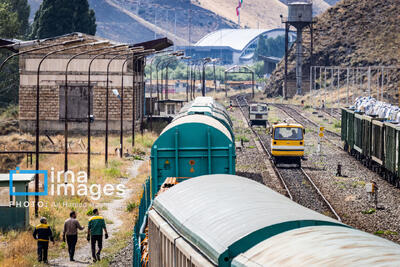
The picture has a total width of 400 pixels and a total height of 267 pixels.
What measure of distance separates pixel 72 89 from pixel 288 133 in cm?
2406

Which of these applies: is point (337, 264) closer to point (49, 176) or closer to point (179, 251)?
point (179, 251)

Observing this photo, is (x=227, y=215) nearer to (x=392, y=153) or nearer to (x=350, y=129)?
(x=392, y=153)

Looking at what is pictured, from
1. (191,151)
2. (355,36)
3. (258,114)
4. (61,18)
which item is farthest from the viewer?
(355,36)

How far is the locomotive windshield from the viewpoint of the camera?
113ft

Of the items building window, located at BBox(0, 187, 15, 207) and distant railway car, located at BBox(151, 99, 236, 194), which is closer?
A: building window, located at BBox(0, 187, 15, 207)

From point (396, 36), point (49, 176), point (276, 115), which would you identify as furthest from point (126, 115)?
point (396, 36)

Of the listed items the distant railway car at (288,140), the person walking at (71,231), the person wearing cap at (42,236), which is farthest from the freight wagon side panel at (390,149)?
the person wearing cap at (42,236)

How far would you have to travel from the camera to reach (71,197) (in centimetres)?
2703

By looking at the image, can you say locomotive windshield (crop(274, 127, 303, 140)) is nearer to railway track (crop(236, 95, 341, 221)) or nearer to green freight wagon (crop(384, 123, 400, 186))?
railway track (crop(236, 95, 341, 221))

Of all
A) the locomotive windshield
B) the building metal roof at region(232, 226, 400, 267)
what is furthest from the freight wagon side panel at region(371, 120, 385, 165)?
the building metal roof at region(232, 226, 400, 267)

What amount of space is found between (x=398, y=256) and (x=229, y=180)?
5311 millimetres

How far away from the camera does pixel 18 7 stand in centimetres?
9894

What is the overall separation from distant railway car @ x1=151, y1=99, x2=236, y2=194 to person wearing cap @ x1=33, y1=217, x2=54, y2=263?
3808 mm

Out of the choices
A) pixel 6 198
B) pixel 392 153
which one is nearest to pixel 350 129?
pixel 392 153
